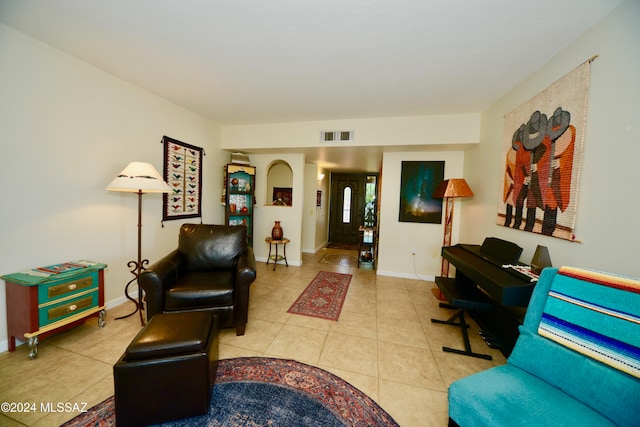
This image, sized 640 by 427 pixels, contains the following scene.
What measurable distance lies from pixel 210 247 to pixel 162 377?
152 cm

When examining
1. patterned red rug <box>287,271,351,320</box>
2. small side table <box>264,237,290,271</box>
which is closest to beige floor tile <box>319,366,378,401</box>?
patterned red rug <box>287,271,351,320</box>

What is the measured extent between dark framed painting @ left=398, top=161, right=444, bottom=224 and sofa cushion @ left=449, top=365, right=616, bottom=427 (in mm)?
2873

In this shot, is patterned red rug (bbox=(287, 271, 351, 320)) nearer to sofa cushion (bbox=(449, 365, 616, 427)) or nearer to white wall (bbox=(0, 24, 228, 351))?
sofa cushion (bbox=(449, 365, 616, 427))

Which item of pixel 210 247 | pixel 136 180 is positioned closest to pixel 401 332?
pixel 210 247

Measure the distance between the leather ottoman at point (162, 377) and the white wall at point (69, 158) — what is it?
5.46ft

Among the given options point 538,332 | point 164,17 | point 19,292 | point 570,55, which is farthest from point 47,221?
point 570,55

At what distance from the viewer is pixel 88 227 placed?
237cm

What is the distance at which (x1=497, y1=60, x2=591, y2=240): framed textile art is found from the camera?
62.9 inches

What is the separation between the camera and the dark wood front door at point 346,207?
7.07 metres

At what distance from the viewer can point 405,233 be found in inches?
157

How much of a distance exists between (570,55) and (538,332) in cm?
208

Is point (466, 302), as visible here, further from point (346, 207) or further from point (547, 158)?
point (346, 207)

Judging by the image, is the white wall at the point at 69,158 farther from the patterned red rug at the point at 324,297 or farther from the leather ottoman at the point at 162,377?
the patterned red rug at the point at 324,297

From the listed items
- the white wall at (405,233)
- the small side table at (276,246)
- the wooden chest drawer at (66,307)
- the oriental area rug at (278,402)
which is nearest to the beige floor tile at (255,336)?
the oriental area rug at (278,402)
